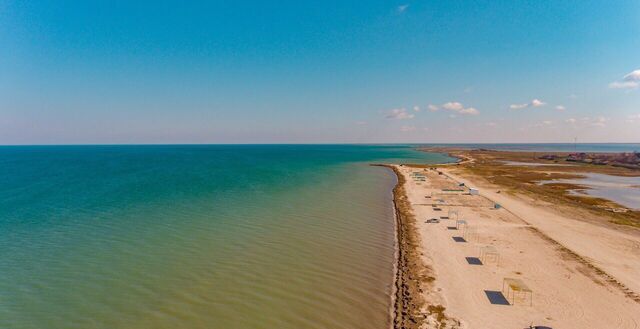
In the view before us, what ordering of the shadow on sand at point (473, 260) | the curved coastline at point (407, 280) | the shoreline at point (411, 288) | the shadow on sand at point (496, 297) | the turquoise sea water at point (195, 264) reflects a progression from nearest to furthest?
the shoreline at point (411, 288) < the curved coastline at point (407, 280) < the turquoise sea water at point (195, 264) < the shadow on sand at point (496, 297) < the shadow on sand at point (473, 260)

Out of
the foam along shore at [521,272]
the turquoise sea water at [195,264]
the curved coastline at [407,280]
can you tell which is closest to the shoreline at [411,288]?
the curved coastline at [407,280]

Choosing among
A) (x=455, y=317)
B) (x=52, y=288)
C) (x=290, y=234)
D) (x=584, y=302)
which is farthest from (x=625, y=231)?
(x=52, y=288)

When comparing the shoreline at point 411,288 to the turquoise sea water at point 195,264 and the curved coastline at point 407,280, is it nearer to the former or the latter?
the curved coastline at point 407,280

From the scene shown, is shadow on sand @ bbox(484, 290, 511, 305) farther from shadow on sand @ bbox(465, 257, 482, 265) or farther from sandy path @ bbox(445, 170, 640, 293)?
sandy path @ bbox(445, 170, 640, 293)

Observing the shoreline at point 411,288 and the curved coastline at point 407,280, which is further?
the curved coastline at point 407,280

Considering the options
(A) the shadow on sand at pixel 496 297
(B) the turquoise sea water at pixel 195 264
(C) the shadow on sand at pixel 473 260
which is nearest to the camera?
(B) the turquoise sea water at pixel 195 264

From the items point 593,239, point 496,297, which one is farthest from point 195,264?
point 593,239

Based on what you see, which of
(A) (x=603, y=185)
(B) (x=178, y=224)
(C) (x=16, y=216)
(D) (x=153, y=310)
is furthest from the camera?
(A) (x=603, y=185)

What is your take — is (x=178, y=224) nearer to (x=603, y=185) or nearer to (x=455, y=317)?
(x=455, y=317)

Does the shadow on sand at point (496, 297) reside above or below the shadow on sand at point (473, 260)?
below
